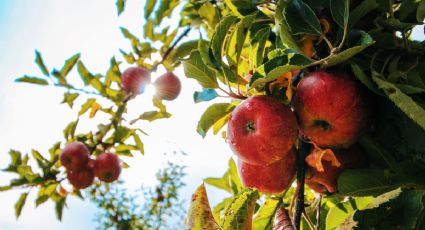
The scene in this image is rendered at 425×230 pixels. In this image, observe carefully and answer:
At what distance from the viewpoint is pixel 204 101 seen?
105 centimetres

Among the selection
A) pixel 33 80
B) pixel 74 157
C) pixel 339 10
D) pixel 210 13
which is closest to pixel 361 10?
pixel 339 10

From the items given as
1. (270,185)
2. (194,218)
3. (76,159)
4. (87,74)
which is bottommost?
(76,159)

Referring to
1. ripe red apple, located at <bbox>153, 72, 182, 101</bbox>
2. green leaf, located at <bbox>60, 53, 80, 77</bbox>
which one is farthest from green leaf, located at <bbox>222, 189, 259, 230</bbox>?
ripe red apple, located at <bbox>153, 72, 182, 101</bbox>

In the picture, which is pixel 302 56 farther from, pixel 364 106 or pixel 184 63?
pixel 184 63

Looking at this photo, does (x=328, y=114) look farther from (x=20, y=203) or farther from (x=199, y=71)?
(x=20, y=203)

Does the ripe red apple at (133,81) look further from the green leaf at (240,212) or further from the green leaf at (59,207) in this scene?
the green leaf at (240,212)

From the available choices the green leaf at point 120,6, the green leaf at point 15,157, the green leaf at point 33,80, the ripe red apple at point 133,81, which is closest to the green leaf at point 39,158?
the green leaf at point 15,157

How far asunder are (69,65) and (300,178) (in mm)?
2150

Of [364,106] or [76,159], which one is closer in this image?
[364,106]

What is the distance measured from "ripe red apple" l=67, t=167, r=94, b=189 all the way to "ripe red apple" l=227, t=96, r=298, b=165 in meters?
1.89

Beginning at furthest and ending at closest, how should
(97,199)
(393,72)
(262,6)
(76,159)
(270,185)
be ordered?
(97,199), (76,159), (262,6), (270,185), (393,72)

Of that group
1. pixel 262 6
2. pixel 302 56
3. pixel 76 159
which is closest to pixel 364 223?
pixel 302 56

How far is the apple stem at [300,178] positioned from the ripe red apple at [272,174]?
0.07 feet

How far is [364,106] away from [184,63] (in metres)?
0.43
